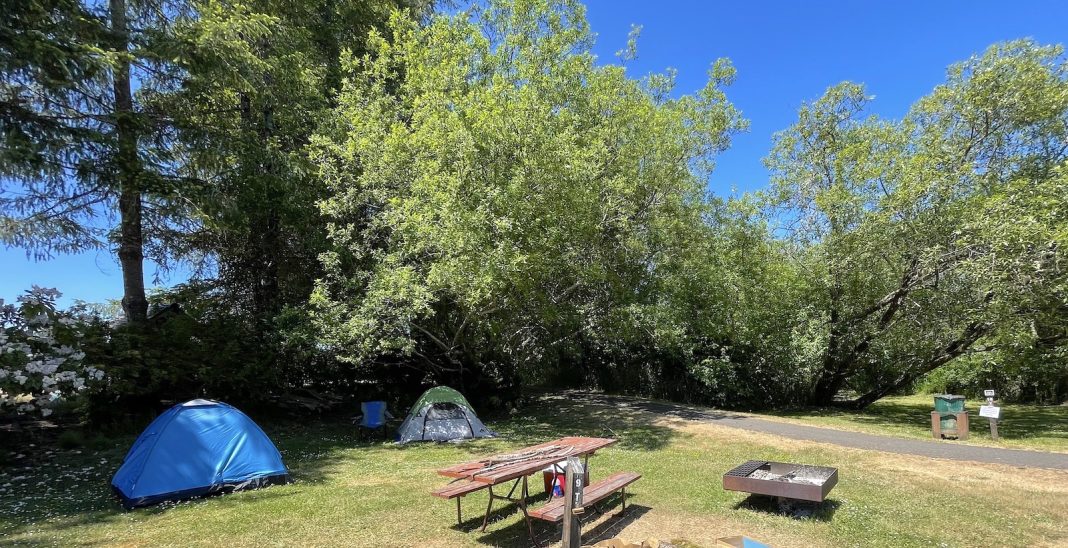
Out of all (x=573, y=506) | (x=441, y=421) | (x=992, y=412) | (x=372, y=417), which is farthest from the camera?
(x=372, y=417)

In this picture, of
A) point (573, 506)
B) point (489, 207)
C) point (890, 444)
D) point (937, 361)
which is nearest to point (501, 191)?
point (489, 207)

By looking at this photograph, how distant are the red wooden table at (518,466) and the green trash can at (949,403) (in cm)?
819

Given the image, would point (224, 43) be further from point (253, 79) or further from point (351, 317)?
point (351, 317)

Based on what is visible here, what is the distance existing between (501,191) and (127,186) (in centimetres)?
712

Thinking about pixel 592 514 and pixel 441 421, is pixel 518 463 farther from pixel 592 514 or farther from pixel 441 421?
pixel 441 421

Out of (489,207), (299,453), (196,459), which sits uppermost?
(489,207)

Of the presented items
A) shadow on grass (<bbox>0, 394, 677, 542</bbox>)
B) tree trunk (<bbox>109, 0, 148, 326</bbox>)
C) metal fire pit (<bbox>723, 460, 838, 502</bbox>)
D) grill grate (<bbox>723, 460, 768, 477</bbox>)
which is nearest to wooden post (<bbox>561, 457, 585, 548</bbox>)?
shadow on grass (<bbox>0, 394, 677, 542</bbox>)

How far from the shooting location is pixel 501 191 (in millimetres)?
11359

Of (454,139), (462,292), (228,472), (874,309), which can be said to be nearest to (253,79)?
(454,139)

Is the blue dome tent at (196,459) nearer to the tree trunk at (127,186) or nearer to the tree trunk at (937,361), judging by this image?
the tree trunk at (127,186)

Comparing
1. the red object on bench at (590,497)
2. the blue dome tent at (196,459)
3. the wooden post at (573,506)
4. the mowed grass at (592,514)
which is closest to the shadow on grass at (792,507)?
the mowed grass at (592,514)

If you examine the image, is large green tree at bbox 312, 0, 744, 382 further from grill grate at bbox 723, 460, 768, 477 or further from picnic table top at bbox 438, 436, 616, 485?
grill grate at bbox 723, 460, 768, 477

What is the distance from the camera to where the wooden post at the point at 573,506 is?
14.6 ft

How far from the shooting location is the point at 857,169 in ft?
47.7
